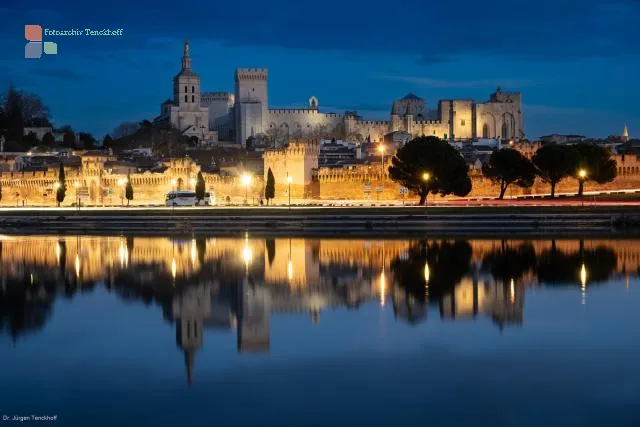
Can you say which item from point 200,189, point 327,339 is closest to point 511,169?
point 200,189

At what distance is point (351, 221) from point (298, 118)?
59567 millimetres

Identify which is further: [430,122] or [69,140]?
[430,122]

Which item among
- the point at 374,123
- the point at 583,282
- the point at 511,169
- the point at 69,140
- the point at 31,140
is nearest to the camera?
the point at 583,282

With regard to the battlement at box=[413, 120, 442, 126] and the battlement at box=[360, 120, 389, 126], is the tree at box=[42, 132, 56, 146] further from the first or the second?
the battlement at box=[413, 120, 442, 126]

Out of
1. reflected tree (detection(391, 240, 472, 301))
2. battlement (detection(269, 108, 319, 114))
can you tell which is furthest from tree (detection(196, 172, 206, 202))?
battlement (detection(269, 108, 319, 114))

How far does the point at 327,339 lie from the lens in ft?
55.1

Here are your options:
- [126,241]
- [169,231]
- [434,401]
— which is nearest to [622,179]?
[169,231]

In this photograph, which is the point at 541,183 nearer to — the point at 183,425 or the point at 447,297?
the point at 447,297

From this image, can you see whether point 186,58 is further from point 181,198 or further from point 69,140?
point 181,198

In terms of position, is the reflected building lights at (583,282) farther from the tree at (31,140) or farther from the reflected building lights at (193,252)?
the tree at (31,140)

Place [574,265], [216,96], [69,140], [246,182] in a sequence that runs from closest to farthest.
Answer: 1. [574,265]
2. [246,182]
3. [69,140]
4. [216,96]

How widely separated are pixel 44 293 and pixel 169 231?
57.2 feet

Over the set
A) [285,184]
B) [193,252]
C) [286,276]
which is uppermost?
[285,184]

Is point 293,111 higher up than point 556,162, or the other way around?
point 293,111
